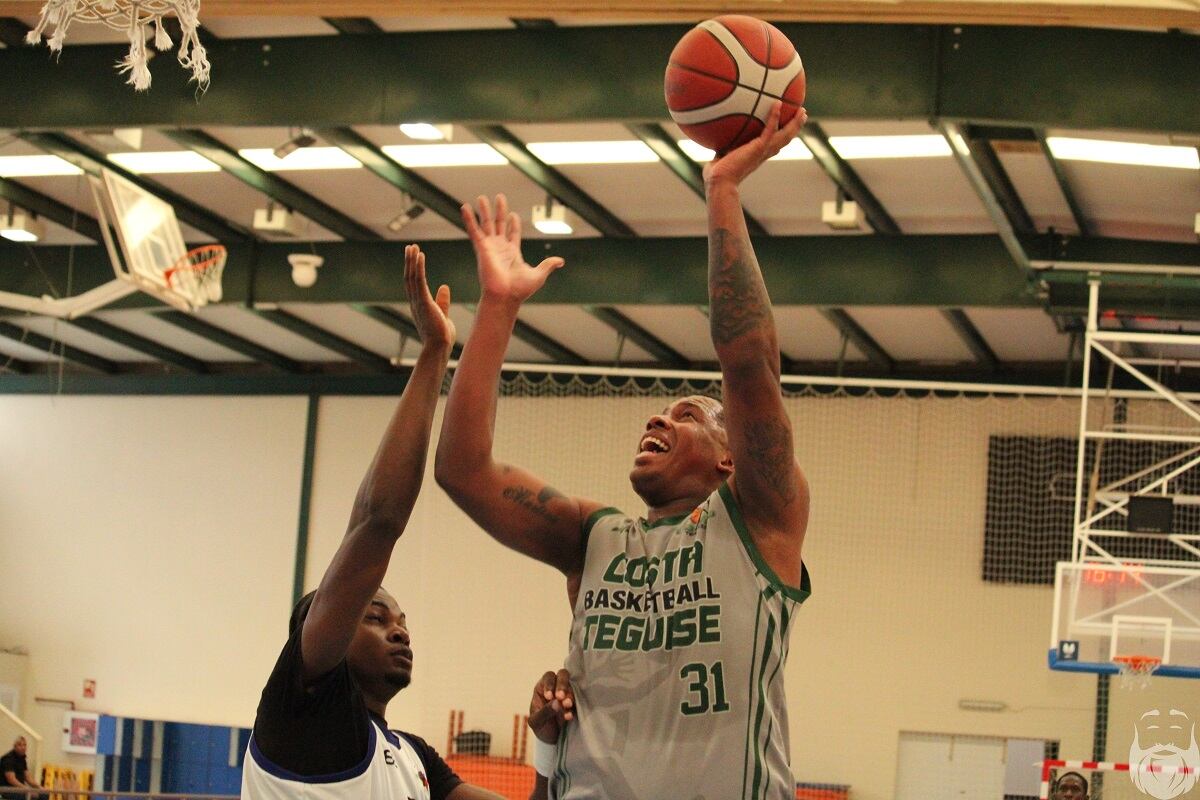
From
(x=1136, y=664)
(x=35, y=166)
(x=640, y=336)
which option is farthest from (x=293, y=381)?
(x=1136, y=664)

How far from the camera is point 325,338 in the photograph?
1959cm

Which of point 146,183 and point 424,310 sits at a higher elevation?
point 146,183

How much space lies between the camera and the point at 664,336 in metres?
18.5

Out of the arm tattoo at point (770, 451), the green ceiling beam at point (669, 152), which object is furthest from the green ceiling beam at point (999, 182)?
the arm tattoo at point (770, 451)

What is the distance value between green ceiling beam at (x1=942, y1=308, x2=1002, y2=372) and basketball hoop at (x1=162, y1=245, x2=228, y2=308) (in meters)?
6.90

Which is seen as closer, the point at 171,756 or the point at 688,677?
the point at 688,677

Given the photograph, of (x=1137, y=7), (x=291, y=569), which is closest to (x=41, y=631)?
(x=291, y=569)

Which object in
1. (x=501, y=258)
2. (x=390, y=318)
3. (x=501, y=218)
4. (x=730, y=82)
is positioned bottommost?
(x=501, y=258)

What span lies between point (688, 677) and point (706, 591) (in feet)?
0.55

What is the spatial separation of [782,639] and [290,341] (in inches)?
691

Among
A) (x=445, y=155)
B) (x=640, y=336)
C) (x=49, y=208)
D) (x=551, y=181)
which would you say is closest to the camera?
(x=445, y=155)

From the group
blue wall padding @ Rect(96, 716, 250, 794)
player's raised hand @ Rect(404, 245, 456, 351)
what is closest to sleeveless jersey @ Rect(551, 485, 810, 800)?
player's raised hand @ Rect(404, 245, 456, 351)

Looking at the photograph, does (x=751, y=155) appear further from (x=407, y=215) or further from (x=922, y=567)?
(x=922, y=567)

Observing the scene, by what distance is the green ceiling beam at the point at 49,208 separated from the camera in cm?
1523
